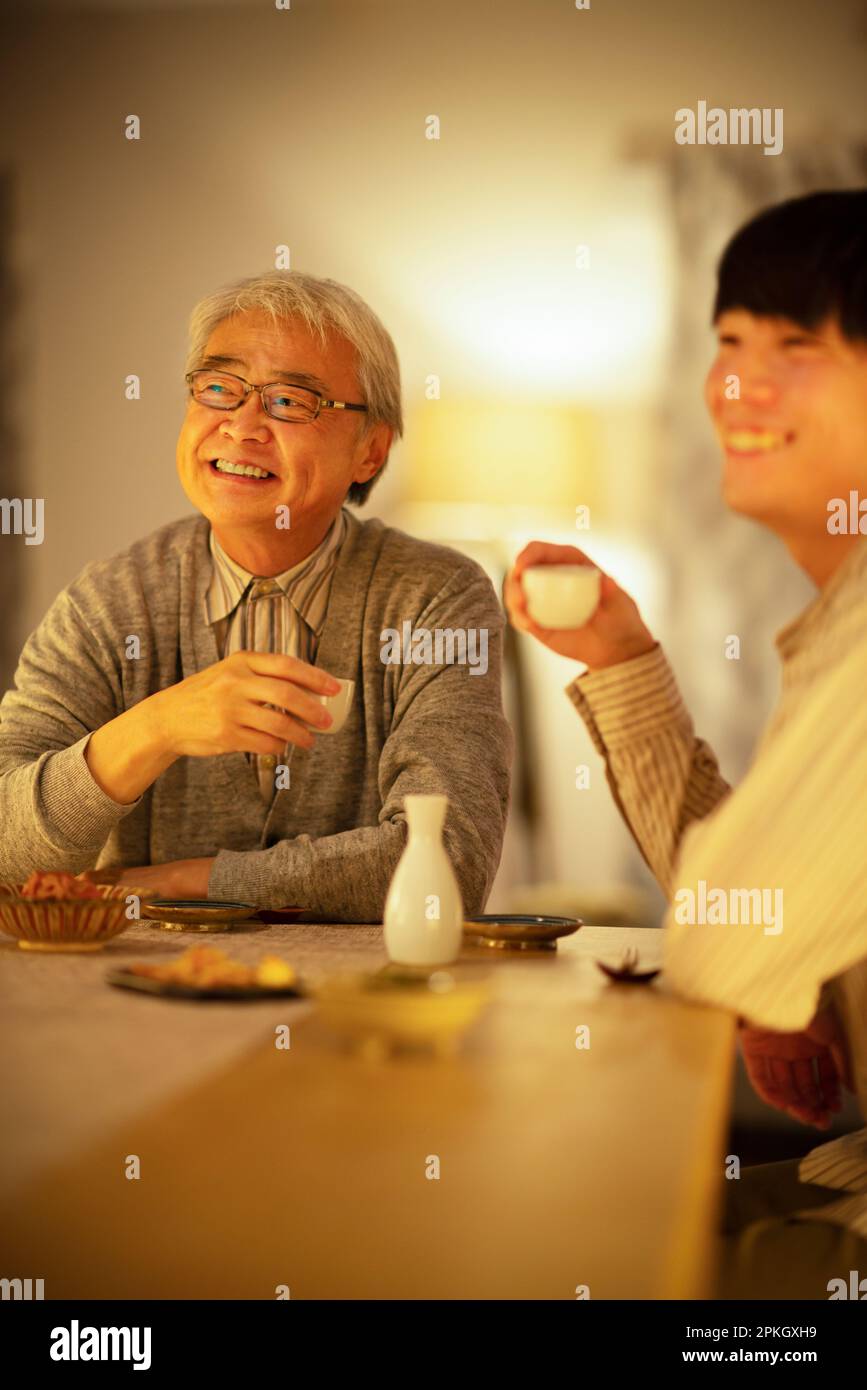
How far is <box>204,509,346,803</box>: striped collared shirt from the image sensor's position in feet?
7.60

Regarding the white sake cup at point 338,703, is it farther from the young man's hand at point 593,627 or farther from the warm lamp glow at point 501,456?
the warm lamp glow at point 501,456

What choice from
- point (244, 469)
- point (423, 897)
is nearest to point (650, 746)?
point (423, 897)

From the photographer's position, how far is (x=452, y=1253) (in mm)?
799

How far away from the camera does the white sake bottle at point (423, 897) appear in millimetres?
1467

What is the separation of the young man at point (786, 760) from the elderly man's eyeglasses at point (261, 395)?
0.84 m

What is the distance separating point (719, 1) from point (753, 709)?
207 centimetres

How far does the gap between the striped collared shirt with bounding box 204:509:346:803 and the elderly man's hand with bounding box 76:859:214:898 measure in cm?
45

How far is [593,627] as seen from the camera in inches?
64.7

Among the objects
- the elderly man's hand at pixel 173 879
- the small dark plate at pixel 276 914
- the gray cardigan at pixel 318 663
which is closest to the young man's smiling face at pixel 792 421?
the gray cardigan at pixel 318 663

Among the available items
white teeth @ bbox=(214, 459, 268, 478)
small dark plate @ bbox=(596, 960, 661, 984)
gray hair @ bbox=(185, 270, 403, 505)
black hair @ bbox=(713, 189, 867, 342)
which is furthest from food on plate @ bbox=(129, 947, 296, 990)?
gray hair @ bbox=(185, 270, 403, 505)

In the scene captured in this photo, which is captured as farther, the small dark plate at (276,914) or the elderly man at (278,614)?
the elderly man at (278,614)

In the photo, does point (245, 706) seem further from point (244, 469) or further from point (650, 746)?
point (244, 469)

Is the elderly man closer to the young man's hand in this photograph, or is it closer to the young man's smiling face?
the young man's hand
